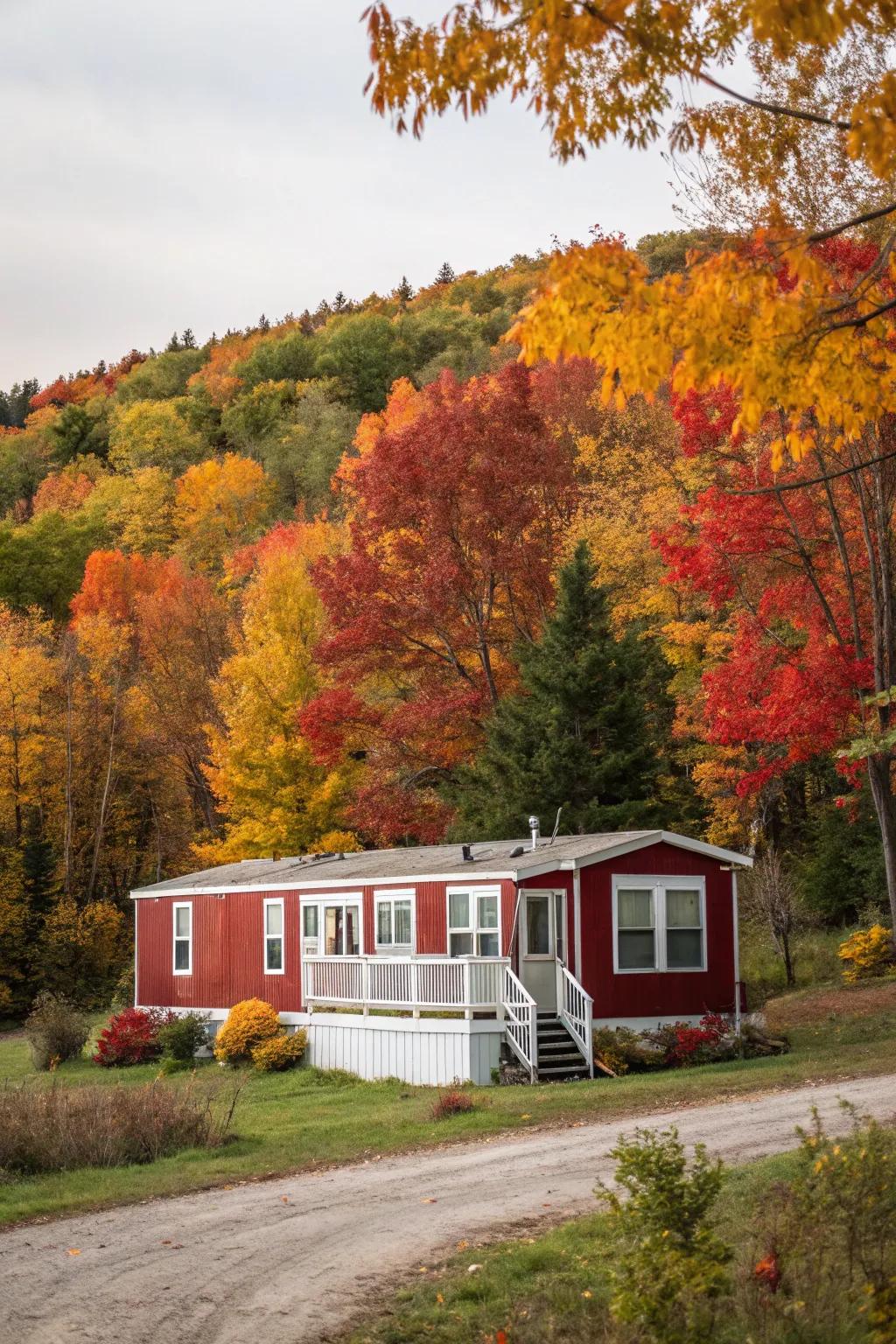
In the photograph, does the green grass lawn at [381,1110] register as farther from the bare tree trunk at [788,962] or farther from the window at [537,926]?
the bare tree trunk at [788,962]

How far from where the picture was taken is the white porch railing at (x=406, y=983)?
20656 millimetres

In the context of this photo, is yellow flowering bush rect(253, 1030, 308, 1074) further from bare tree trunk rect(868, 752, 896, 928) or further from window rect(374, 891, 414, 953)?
bare tree trunk rect(868, 752, 896, 928)

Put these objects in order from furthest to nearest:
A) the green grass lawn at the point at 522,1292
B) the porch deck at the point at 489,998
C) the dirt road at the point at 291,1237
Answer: the porch deck at the point at 489,998 < the dirt road at the point at 291,1237 < the green grass lawn at the point at 522,1292

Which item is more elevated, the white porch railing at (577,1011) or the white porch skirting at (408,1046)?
the white porch railing at (577,1011)

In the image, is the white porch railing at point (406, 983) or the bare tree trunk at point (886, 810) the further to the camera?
the bare tree trunk at point (886, 810)

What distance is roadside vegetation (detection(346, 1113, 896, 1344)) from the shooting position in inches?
237

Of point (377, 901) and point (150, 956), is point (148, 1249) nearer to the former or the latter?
point (377, 901)

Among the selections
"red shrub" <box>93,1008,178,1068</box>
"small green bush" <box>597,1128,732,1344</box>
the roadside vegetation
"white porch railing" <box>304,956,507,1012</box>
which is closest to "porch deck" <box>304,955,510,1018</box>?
"white porch railing" <box>304,956,507,1012</box>

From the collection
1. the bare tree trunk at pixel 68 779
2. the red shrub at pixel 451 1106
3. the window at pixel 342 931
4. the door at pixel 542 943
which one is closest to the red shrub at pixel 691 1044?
the door at pixel 542 943

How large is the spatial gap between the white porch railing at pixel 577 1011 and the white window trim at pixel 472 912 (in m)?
1.04

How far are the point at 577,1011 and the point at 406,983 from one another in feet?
9.17

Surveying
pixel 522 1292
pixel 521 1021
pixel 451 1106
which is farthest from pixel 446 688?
pixel 522 1292

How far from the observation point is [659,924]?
21969 millimetres

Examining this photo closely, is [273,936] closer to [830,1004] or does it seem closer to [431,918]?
[431,918]
